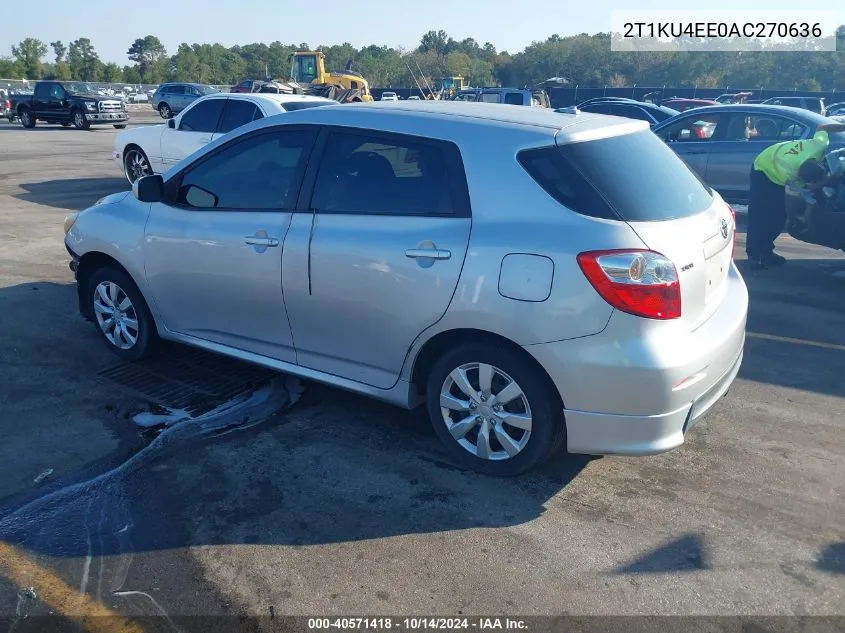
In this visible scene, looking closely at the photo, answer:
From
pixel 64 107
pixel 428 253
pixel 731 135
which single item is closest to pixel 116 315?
pixel 428 253

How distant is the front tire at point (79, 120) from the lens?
28.5 metres

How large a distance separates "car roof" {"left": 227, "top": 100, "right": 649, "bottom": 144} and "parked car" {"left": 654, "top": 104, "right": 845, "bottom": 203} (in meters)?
7.81

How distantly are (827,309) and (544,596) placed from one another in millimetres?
5106

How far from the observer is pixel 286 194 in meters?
4.43

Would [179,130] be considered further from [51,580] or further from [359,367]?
[51,580]

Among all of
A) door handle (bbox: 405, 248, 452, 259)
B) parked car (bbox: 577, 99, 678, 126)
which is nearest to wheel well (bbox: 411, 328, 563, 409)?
door handle (bbox: 405, 248, 452, 259)

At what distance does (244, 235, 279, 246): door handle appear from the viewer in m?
4.39

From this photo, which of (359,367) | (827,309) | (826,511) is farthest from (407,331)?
(827,309)

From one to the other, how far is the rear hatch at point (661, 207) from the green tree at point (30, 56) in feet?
224

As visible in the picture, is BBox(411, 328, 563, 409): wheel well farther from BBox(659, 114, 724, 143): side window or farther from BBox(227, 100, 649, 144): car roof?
BBox(659, 114, 724, 143): side window

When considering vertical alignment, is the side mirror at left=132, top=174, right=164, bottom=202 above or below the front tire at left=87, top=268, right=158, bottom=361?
above

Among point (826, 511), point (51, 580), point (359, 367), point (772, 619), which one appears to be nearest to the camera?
point (772, 619)

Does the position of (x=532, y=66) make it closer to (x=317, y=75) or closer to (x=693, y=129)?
(x=317, y=75)

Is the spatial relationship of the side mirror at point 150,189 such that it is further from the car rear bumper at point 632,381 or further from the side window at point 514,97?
the side window at point 514,97
